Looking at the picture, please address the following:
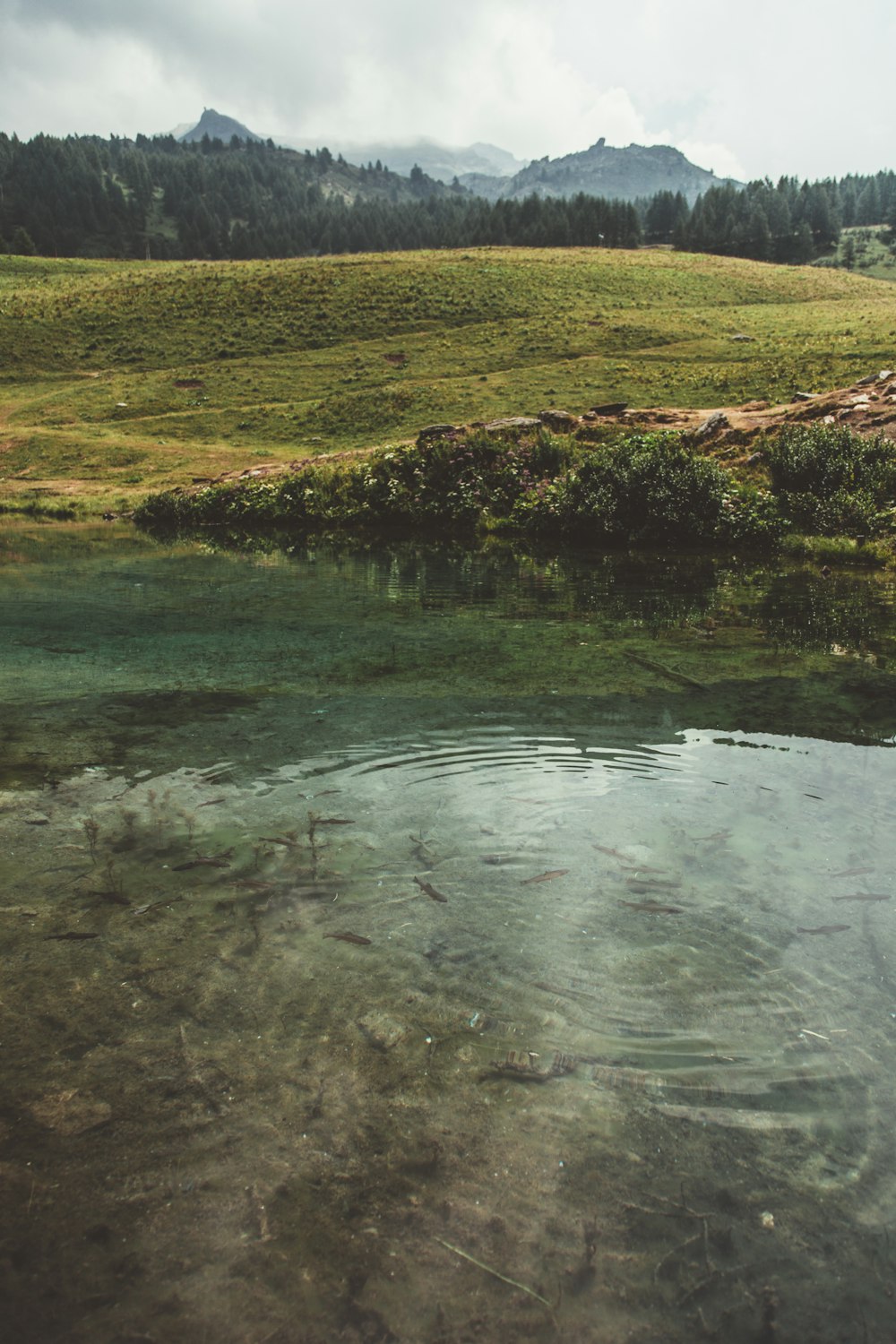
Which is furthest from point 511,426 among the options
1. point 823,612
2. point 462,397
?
point 462,397

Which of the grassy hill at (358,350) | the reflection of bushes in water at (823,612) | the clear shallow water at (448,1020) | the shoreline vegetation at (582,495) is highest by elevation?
the grassy hill at (358,350)

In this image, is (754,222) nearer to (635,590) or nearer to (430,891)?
(635,590)

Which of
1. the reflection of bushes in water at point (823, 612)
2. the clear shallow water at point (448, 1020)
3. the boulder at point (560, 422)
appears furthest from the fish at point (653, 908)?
the boulder at point (560, 422)

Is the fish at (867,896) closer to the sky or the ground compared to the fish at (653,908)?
closer to the ground

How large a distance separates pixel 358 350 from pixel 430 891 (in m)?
77.0

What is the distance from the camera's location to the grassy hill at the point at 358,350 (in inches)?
2159

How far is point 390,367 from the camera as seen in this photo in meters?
70.4

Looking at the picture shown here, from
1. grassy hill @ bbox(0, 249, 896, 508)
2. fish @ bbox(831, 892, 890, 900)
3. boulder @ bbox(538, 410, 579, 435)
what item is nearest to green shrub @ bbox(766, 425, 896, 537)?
boulder @ bbox(538, 410, 579, 435)

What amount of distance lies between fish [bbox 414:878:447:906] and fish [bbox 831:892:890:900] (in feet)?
9.47

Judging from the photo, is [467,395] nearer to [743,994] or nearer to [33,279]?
[743,994]

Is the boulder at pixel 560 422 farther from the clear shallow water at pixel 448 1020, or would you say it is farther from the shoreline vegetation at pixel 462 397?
the clear shallow water at pixel 448 1020

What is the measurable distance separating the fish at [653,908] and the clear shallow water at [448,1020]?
0.09ft

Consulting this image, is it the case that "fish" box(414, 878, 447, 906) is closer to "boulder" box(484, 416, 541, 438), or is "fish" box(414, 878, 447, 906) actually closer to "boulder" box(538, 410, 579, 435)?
"boulder" box(484, 416, 541, 438)

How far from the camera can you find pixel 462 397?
6059 centimetres
